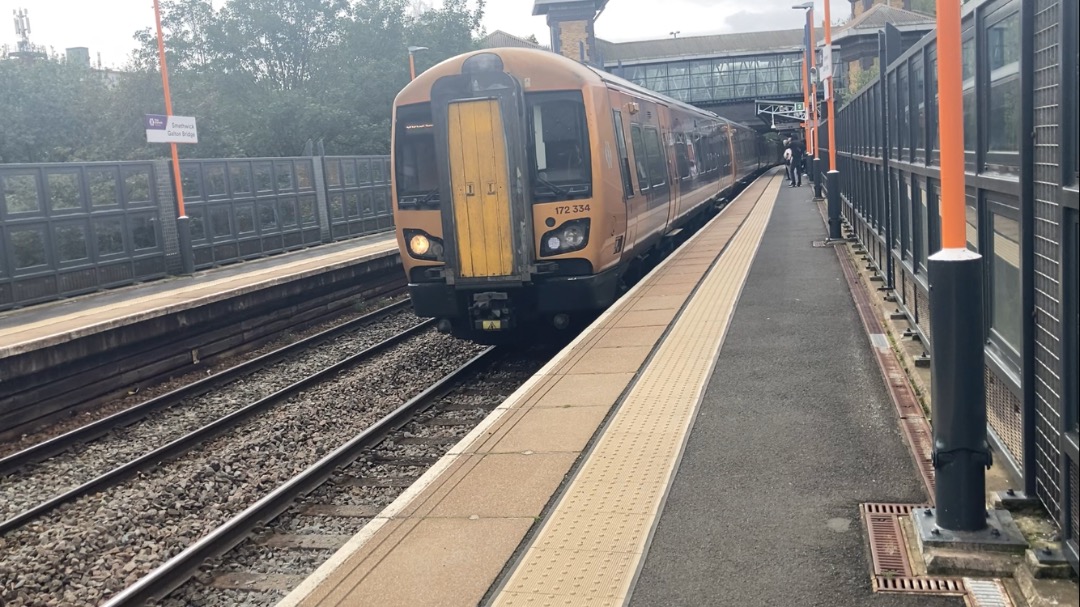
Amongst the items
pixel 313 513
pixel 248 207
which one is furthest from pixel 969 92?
pixel 248 207

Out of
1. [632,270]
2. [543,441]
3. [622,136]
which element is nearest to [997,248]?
[543,441]

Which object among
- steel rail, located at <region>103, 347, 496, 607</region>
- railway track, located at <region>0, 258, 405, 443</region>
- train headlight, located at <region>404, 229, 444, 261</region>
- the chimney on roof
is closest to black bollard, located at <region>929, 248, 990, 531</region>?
steel rail, located at <region>103, 347, 496, 607</region>

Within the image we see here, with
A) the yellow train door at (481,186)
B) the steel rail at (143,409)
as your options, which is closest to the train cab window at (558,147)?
the yellow train door at (481,186)

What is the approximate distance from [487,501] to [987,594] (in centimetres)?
229

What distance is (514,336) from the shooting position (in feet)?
35.5

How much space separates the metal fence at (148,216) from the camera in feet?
44.0

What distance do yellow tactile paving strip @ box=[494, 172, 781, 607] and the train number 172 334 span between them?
1.99 m

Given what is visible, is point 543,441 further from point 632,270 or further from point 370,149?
point 370,149

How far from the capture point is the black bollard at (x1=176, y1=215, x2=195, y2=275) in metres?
16.8

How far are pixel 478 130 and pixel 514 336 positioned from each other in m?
2.42

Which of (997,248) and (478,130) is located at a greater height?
(478,130)

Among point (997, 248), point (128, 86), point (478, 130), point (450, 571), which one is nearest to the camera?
point (450, 571)

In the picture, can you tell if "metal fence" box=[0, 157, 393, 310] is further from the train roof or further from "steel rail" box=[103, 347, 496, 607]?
"steel rail" box=[103, 347, 496, 607]

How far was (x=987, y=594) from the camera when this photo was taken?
3.44 m
